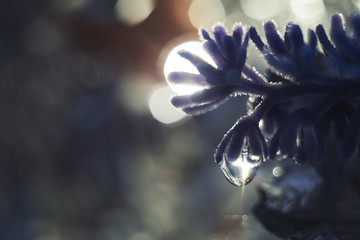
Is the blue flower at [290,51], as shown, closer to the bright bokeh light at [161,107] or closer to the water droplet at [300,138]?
the water droplet at [300,138]

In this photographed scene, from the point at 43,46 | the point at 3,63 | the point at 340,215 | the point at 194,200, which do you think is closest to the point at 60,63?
the point at 43,46

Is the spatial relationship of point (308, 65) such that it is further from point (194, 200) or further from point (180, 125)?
point (180, 125)

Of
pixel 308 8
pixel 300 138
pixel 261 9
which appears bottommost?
pixel 300 138

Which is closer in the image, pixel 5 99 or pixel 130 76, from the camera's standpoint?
pixel 5 99

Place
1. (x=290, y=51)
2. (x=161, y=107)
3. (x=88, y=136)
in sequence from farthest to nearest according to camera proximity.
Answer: (x=161, y=107)
(x=88, y=136)
(x=290, y=51)

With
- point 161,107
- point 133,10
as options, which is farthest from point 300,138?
point 161,107

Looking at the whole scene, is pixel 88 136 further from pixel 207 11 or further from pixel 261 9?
pixel 261 9
